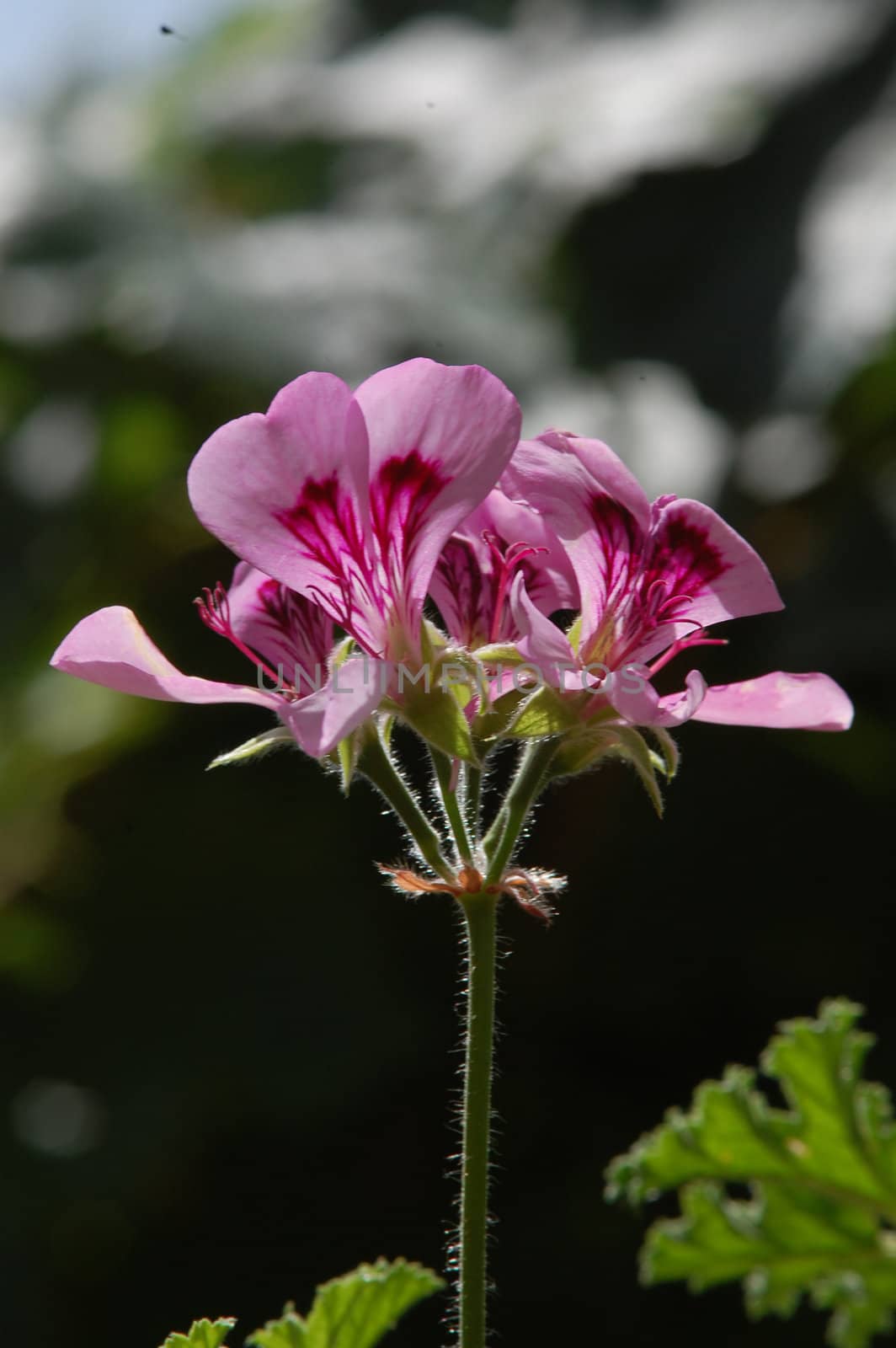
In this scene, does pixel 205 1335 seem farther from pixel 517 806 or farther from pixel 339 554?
pixel 339 554

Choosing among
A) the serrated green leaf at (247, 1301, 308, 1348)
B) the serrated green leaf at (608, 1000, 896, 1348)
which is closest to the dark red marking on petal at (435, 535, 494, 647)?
the serrated green leaf at (608, 1000, 896, 1348)

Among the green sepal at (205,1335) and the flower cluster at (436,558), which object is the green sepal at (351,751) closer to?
the flower cluster at (436,558)

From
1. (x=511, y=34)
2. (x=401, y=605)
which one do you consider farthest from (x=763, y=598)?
(x=511, y=34)

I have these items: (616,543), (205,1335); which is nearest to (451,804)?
(616,543)

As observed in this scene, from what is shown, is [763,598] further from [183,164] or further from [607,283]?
[183,164]

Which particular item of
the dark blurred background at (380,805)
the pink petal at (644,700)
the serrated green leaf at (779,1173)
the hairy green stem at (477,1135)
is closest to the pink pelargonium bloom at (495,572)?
the pink petal at (644,700)

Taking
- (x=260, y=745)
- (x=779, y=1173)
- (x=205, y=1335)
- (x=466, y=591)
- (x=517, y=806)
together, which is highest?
(x=466, y=591)
